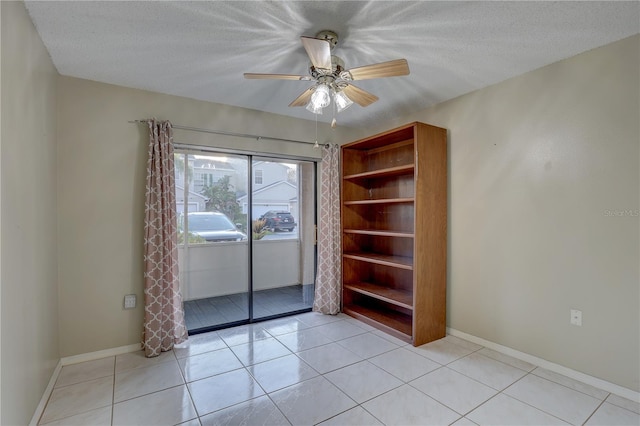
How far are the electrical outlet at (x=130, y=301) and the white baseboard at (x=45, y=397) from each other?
614 mm

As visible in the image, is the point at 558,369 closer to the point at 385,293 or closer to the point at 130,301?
the point at 385,293

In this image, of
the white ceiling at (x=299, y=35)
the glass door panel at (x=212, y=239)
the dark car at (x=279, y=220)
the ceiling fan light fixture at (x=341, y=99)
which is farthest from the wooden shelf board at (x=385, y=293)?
the white ceiling at (x=299, y=35)

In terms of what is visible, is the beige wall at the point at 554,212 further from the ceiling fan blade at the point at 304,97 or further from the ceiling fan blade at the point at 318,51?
the ceiling fan blade at the point at 318,51

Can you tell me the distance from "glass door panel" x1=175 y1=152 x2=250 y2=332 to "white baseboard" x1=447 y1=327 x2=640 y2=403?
248cm

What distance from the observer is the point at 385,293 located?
3.54 metres

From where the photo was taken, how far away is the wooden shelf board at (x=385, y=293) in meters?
3.22

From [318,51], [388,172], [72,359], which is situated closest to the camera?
[318,51]

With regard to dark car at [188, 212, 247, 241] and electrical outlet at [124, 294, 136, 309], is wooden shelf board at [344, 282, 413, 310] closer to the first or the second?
dark car at [188, 212, 247, 241]

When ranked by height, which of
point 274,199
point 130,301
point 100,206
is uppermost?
point 274,199

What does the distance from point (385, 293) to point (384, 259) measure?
0.40 meters

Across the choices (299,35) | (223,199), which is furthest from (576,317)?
(223,199)

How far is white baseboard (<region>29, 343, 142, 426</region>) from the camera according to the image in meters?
1.98

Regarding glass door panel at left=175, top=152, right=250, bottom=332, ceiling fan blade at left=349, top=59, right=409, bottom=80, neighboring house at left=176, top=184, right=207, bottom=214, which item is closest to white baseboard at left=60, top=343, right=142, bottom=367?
glass door panel at left=175, top=152, right=250, bottom=332

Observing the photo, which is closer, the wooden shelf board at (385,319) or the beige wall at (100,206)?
the beige wall at (100,206)
